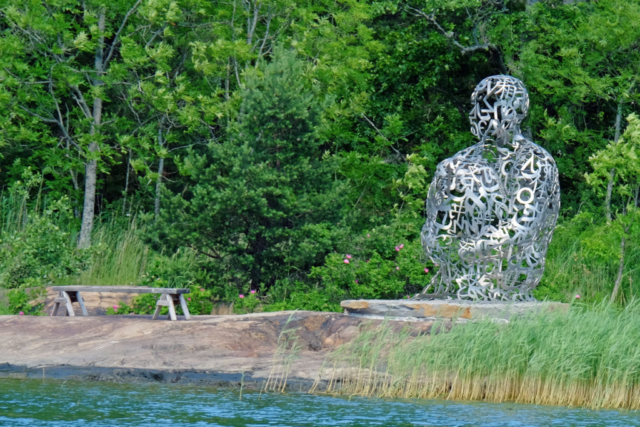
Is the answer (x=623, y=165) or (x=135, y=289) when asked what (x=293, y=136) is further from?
(x=623, y=165)

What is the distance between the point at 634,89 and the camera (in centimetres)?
1466

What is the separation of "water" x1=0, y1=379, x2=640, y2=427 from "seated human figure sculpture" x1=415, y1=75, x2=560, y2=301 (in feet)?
7.63

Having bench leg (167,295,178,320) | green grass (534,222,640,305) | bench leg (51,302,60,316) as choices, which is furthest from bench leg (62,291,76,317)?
green grass (534,222,640,305)

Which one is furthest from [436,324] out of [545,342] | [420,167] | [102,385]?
[420,167]

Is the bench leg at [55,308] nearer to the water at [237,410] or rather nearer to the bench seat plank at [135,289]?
the bench seat plank at [135,289]

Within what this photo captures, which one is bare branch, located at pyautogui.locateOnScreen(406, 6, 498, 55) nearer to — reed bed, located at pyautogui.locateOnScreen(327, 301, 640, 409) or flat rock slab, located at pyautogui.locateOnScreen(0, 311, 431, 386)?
flat rock slab, located at pyautogui.locateOnScreen(0, 311, 431, 386)

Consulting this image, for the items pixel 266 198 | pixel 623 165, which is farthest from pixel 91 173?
pixel 623 165

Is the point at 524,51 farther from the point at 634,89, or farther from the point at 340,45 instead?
the point at 340,45

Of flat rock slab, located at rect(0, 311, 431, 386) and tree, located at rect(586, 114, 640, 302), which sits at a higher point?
tree, located at rect(586, 114, 640, 302)

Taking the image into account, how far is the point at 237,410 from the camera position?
23.0ft

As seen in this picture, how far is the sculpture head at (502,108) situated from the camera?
969cm

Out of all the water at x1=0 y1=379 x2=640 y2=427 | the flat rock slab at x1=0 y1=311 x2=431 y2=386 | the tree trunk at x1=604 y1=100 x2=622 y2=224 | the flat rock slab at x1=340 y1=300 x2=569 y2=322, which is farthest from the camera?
the tree trunk at x1=604 y1=100 x2=622 y2=224

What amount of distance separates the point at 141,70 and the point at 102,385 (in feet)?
31.1

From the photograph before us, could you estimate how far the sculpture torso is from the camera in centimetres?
945
